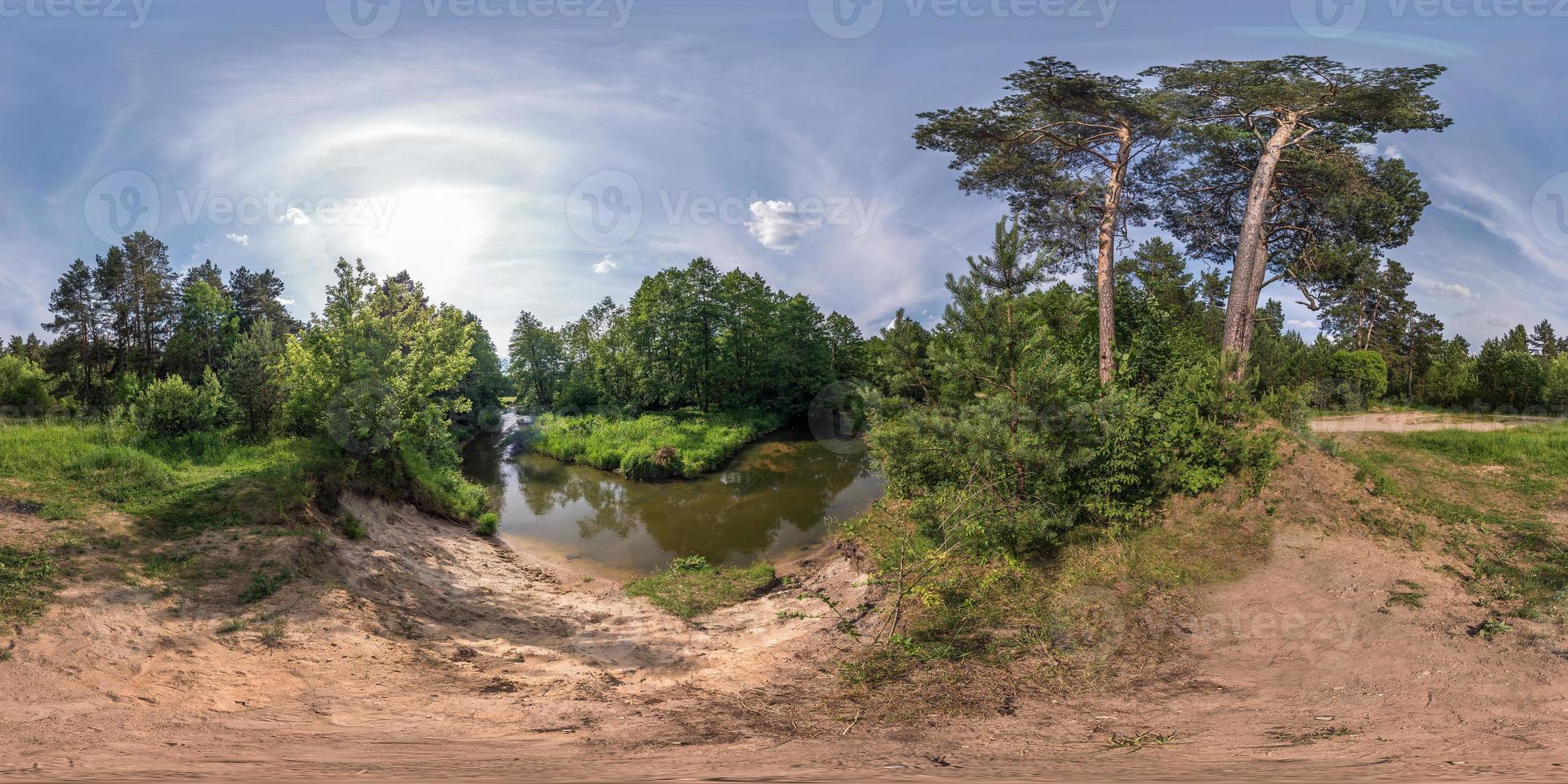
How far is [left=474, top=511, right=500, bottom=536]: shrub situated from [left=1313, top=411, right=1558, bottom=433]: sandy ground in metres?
24.5

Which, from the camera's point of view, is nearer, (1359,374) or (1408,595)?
(1408,595)

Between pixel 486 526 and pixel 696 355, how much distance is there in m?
21.1

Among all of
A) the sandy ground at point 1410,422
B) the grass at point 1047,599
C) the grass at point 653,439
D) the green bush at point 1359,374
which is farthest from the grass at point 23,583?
the green bush at point 1359,374

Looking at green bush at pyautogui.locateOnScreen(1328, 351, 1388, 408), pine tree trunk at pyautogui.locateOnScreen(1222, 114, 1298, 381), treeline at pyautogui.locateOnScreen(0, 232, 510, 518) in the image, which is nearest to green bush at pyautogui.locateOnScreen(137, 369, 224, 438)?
treeline at pyautogui.locateOnScreen(0, 232, 510, 518)

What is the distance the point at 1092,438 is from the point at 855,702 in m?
6.80

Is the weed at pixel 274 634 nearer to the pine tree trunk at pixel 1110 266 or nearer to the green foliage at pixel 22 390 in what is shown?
the pine tree trunk at pixel 1110 266

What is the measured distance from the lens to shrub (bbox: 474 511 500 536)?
16938 millimetres

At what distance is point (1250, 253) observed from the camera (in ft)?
45.4

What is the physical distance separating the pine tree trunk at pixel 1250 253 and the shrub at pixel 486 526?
20.1m

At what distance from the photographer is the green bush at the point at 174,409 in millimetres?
13656

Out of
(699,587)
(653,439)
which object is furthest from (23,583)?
(653,439)

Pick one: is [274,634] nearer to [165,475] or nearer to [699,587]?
[165,475]

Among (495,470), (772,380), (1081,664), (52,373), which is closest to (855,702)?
(1081,664)

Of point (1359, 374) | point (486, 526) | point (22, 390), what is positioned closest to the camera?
point (486, 526)
